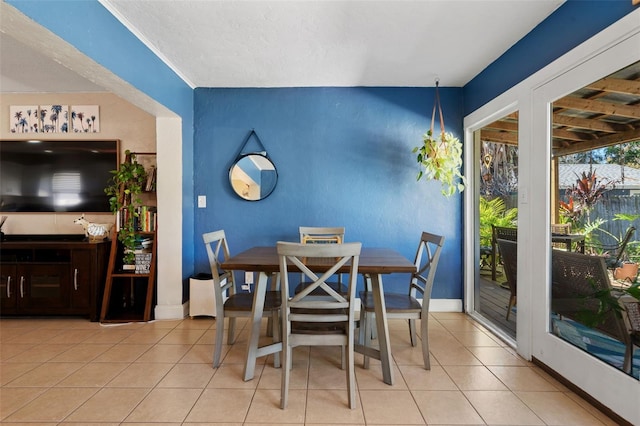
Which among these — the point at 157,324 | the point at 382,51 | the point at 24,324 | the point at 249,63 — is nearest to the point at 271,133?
the point at 249,63

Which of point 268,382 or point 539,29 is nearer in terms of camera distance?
point 268,382

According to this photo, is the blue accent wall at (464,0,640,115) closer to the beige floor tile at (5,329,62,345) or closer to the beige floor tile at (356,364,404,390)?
the beige floor tile at (356,364,404,390)

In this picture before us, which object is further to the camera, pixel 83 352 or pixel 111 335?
pixel 111 335

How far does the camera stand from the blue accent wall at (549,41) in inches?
66.1

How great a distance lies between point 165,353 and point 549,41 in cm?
356

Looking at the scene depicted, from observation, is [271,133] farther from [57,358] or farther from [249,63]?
[57,358]

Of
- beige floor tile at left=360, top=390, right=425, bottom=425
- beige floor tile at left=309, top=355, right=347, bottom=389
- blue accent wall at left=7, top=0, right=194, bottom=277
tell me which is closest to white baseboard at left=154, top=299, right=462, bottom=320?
blue accent wall at left=7, top=0, right=194, bottom=277

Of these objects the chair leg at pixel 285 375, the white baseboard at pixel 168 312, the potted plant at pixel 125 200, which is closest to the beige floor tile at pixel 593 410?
the chair leg at pixel 285 375

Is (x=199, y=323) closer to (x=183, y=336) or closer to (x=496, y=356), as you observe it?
(x=183, y=336)

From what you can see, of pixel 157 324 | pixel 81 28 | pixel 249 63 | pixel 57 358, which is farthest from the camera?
pixel 157 324

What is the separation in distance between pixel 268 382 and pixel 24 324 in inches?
109

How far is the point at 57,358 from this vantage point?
2.35 meters

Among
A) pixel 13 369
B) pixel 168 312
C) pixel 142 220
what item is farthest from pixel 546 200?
pixel 13 369

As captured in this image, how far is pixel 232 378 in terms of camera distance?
205 centimetres
